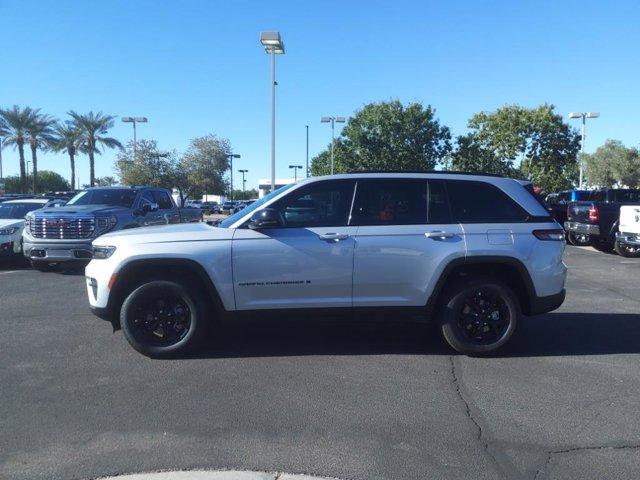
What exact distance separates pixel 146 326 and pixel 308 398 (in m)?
1.97

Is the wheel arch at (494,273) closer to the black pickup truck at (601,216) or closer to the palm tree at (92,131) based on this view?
the black pickup truck at (601,216)

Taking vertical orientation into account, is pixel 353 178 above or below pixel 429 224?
above

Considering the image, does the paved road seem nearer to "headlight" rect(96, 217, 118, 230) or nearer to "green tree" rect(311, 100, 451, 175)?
"headlight" rect(96, 217, 118, 230)

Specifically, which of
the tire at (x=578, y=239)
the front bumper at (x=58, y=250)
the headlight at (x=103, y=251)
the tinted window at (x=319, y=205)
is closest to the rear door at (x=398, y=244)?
the tinted window at (x=319, y=205)

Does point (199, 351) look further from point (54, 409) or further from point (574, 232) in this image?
point (574, 232)

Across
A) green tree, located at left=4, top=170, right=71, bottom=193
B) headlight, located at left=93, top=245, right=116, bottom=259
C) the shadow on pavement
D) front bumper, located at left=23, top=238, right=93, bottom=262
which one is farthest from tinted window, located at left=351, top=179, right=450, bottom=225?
green tree, located at left=4, top=170, right=71, bottom=193

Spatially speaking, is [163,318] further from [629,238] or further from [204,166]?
[204,166]

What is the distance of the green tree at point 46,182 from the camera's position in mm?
75369

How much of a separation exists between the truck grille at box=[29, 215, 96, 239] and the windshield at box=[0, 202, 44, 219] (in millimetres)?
3420

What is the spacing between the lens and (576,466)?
3.57 metres

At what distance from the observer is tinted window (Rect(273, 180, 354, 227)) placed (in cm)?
563

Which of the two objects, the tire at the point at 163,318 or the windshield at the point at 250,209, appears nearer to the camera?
the tire at the point at 163,318

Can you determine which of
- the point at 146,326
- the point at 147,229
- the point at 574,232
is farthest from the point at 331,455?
the point at 574,232

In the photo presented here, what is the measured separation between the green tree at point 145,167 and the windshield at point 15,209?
1880 centimetres
